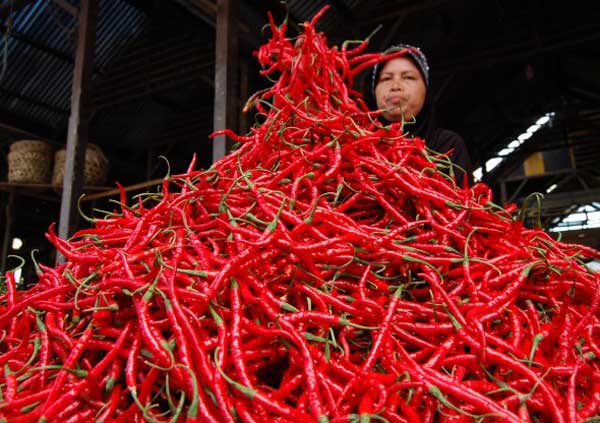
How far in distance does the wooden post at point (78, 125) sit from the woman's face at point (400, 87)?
257 cm

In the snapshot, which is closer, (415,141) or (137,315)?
(137,315)

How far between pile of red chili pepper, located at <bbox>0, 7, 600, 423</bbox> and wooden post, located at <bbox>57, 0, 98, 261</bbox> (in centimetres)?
248

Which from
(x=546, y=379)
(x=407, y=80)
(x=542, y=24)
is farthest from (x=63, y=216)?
(x=542, y=24)

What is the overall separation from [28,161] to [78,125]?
3055 millimetres

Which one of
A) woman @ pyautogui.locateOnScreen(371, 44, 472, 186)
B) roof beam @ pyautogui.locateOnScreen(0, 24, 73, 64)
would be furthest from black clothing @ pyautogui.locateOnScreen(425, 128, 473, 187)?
roof beam @ pyautogui.locateOnScreen(0, 24, 73, 64)

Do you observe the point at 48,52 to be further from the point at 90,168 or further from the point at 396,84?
the point at 396,84

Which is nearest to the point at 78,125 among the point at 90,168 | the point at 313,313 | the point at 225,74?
the point at 225,74

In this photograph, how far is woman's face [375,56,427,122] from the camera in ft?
7.85

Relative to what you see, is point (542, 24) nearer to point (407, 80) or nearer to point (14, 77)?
point (407, 80)

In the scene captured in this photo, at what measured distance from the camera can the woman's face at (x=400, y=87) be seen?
7.85ft

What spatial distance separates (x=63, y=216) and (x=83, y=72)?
1219 mm

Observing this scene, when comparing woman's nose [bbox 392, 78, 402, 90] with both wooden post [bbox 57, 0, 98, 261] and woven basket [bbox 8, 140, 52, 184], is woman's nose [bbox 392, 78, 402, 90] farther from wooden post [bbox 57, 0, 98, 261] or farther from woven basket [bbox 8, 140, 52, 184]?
woven basket [bbox 8, 140, 52, 184]

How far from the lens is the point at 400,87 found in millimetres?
2391

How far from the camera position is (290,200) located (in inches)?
51.4
